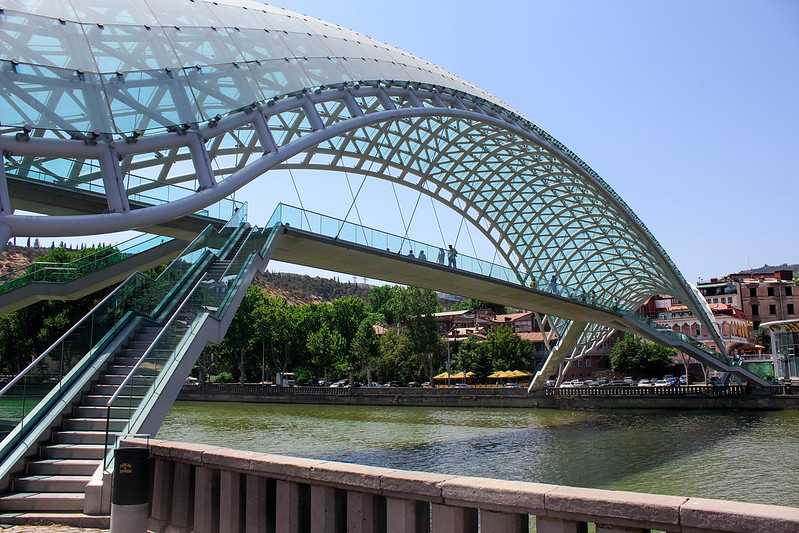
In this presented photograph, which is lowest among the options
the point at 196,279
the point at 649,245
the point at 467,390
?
the point at 467,390

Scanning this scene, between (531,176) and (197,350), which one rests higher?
(531,176)

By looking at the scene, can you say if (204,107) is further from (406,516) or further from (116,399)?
(406,516)

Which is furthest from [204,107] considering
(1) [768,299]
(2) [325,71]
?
(1) [768,299]

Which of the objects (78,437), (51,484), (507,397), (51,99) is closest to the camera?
(51,484)

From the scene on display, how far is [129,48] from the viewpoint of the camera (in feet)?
73.3

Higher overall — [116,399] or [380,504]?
[116,399]

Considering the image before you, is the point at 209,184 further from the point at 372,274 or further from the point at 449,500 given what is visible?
the point at 449,500

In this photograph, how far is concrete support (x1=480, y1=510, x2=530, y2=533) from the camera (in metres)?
5.79

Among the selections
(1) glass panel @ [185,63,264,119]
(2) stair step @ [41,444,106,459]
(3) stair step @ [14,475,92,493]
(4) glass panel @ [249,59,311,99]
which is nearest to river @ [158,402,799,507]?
(1) glass panel @ [185,63,264,119]

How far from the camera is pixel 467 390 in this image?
7150cm

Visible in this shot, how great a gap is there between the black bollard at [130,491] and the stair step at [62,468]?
2.84 m

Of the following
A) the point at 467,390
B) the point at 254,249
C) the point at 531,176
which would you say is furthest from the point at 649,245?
the point at 254,249

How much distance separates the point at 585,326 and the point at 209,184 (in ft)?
168

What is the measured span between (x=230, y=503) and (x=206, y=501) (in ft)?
1.54
